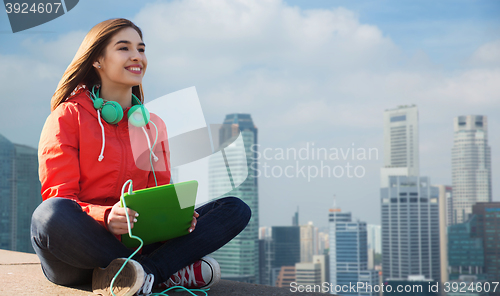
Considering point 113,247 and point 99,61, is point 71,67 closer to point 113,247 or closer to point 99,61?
point 99,61

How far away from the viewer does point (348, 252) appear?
223 ft

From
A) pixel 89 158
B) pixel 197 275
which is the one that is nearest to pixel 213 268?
pixel 197 275

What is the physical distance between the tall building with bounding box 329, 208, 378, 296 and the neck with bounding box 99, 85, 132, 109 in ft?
224

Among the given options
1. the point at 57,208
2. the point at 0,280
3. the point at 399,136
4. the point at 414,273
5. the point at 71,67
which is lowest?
the point at 414,273

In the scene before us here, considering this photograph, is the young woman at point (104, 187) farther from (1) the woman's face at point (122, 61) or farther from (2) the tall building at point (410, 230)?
(2) the tall building at point (410, 230)

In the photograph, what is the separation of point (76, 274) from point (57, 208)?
1.13ft

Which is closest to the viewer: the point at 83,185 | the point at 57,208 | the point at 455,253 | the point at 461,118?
the point at 57,208

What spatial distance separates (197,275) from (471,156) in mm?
93553

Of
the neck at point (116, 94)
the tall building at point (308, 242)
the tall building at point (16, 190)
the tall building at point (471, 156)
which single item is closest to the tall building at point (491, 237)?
the tall building at point (471, 156)

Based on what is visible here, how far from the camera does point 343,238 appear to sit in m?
69.8

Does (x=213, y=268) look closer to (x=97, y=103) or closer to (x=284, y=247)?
(x=97, y=103)

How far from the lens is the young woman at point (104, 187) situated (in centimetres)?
117

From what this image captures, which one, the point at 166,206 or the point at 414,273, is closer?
the point at 166,206

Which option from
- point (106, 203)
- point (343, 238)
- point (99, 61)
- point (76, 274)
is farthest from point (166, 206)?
point (343, 238)
